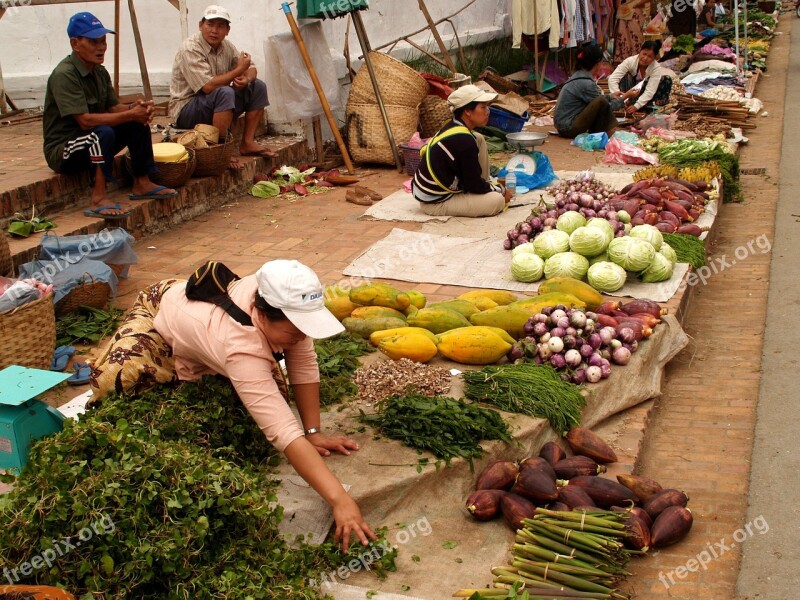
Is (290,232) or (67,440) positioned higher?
(67,440)

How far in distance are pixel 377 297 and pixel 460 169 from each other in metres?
2.64

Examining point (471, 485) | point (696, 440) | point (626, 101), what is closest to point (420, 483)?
point (471, 485)

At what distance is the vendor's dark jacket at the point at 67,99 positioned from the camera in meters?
6.40

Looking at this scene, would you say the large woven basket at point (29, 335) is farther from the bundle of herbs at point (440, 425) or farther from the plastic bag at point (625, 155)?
the plastic bag at point (625, 155)

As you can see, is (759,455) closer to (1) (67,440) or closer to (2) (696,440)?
(2) (696,440)

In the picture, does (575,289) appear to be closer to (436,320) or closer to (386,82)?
(436,320)

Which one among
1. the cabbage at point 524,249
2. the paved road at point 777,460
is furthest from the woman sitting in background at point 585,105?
the cabbage at point 524,249

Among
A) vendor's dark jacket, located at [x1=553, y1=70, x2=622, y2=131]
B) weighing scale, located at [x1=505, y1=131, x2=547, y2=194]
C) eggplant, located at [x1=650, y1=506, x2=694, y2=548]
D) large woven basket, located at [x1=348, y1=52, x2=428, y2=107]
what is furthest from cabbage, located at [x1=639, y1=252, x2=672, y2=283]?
vendor's dark jacket, located at [x1=553, y1=70, x2=622, y2=131]

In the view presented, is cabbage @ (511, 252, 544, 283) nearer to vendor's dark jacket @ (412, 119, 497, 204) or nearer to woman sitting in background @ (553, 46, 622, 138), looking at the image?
vendor's dark jacket @ (412, 119, 497, 204)

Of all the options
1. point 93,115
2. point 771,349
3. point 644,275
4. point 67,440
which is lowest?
point 771,349

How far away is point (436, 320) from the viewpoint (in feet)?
15.4

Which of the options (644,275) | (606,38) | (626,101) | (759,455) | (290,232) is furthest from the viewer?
(606,38)

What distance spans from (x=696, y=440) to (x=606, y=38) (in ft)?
45.1

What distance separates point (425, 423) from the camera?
3.66 m
